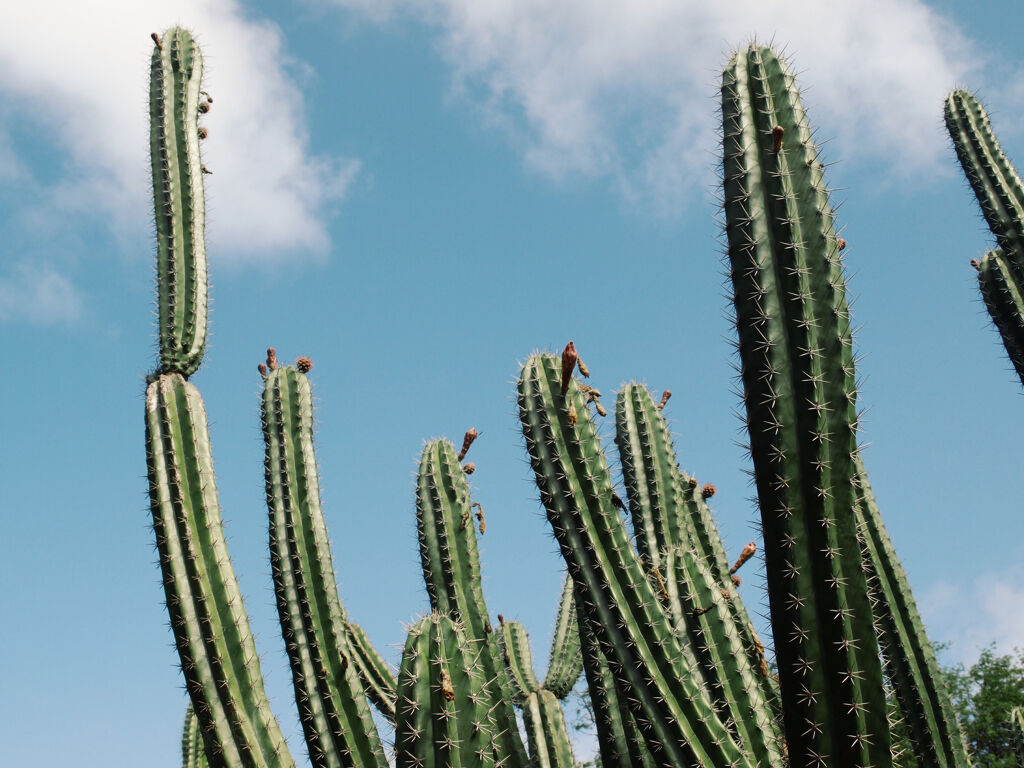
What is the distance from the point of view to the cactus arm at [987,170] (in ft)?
24.0

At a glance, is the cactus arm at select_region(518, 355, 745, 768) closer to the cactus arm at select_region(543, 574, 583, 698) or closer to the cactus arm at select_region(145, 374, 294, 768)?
the cactus arm at select_region(145, 374, 294, 768)

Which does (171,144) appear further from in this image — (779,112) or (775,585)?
(775,585)

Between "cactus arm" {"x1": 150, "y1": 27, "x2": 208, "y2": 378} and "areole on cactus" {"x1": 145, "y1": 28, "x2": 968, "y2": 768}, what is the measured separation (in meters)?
0.02

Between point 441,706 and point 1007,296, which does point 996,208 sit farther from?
point 441,706

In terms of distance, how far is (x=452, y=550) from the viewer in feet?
18.8

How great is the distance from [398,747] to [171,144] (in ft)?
17.0

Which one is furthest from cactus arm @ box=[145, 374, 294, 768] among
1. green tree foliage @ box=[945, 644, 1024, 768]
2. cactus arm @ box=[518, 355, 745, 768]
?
green tree foliage @ box=[945, 644, 1024, 768]

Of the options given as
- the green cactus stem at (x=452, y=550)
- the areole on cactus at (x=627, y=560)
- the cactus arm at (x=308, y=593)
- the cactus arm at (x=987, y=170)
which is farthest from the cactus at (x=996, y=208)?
the cactus arm at (x=308, y=593)

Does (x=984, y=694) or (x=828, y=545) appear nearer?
(x=828, y=545)

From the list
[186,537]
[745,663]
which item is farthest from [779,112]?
[186,537]

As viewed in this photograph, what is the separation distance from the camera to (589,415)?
472 cm

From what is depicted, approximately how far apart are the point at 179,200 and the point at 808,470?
17.6ft

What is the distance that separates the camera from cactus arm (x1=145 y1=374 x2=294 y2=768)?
192 inches

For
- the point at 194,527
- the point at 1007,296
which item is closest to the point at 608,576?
the point at 194,527
